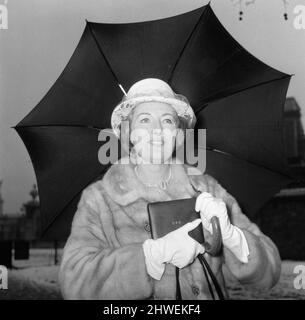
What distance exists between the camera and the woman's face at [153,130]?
7.16 ft

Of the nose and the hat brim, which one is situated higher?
the hat brim

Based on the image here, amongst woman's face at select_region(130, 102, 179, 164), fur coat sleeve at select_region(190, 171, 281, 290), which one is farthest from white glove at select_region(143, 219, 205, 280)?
woman's face at select_region(130, 102, 179, 164)

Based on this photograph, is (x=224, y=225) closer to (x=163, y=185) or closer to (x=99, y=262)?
(x=163, y=185)

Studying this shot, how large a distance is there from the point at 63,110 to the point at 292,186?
1188 mm

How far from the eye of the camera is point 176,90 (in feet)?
7.56

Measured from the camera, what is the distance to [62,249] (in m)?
2.30

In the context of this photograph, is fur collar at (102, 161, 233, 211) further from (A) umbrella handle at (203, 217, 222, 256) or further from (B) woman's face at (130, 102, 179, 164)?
(A) umbrella handle at (203, 217, 222, 256)

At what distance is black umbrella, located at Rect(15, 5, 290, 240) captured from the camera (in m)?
2.30

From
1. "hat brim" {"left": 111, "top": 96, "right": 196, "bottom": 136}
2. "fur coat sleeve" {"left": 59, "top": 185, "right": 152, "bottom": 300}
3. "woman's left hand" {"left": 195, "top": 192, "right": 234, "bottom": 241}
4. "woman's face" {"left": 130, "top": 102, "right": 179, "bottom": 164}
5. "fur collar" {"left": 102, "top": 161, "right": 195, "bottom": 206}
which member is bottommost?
"fur coat sleeve" {"left": 59, "top": 185, "right": 152, "bottom": 300}

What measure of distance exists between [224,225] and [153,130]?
0.53 m

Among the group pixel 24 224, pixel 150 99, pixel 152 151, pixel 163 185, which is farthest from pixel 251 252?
pixel 24 224

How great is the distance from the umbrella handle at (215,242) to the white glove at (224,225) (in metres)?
0.03

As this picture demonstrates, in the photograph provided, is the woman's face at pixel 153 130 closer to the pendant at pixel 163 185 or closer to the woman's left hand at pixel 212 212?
the pendant at pixel 163 185

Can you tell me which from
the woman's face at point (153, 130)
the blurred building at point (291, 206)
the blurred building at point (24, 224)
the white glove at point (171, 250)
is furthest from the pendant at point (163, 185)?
the blurred building at point (24, 224)
